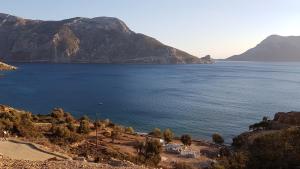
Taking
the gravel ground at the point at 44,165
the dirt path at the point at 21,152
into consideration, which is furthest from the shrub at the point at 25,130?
the gravel ground at the point at 44,165

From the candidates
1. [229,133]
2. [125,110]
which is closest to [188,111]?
[125,110]

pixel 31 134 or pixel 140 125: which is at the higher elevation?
pixel 31 134

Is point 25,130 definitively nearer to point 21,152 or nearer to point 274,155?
point 21,152

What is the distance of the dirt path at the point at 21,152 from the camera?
72.9 feet

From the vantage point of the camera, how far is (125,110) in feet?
251

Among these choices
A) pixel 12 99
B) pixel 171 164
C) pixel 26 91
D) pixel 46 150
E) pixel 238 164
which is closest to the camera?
pixel 238 164

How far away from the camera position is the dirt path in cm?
2222

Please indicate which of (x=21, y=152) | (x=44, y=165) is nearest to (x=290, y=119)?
(x=21, y=152)

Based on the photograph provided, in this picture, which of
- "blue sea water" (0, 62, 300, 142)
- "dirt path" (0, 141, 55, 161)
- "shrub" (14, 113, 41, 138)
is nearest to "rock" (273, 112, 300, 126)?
"blue sea water" (0, 62, 300, 142)

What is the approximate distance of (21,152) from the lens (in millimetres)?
23609

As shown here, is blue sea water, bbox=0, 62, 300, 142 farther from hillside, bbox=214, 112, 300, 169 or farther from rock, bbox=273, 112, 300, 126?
hillside, bbox=214, 112, 300, 169

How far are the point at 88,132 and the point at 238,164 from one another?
69.1ft

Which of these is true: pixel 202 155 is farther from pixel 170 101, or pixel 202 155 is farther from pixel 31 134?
pixel 170 101

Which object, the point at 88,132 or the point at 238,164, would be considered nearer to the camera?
the point at 238,164
